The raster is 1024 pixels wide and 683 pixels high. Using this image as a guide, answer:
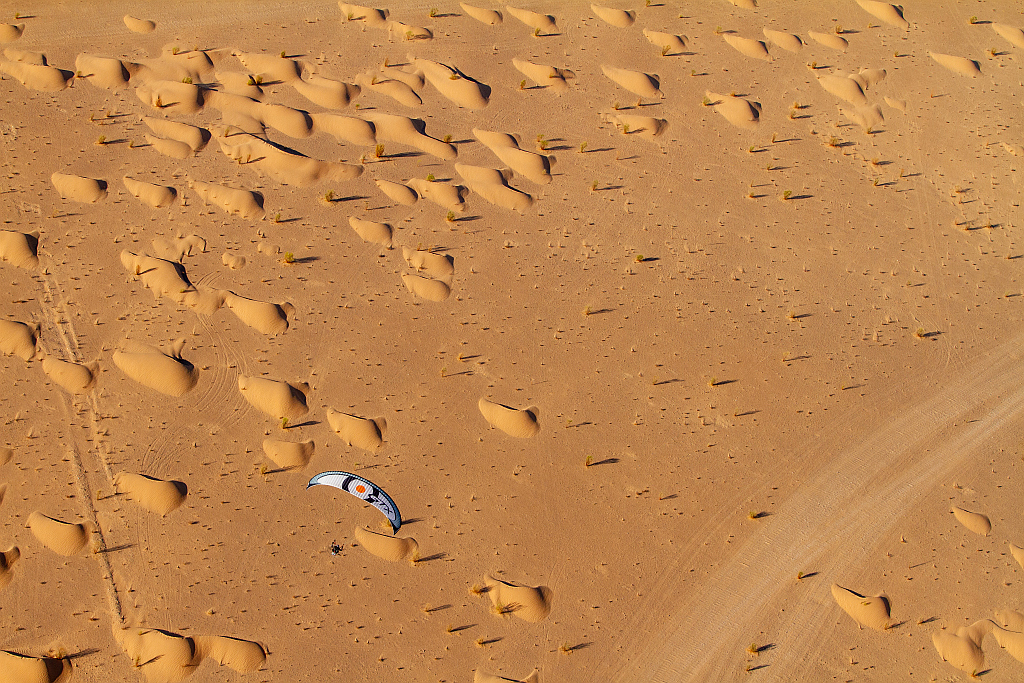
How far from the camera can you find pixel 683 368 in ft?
55.6

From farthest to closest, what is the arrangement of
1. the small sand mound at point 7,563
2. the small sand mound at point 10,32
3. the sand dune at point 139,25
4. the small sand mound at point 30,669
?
the sand dune at point 139,25
the small sand mound at point 10,32
the small sand mound at point 7,563
the small sand mound at point 30,669

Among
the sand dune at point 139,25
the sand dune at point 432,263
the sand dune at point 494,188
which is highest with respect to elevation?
the sand dune at point 139,25

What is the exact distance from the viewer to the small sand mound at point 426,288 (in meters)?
17.2

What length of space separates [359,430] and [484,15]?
12.1 metres

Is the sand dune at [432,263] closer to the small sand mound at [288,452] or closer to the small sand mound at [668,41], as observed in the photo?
the small sand mound at [288,452]

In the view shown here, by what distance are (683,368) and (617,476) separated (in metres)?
2.93

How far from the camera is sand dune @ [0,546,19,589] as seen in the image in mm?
14242

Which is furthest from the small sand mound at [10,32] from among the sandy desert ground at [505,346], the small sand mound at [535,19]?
the small sand mound at [535,19]

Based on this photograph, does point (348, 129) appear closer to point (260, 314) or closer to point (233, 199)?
point (233, 199)

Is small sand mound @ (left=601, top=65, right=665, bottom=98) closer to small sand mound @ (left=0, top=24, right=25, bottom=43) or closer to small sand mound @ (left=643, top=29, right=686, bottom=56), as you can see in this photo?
small sand mound @ (left=643, top=29, right=686, bottom=56)

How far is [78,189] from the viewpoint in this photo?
1752cm

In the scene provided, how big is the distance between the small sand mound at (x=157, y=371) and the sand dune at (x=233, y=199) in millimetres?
3779

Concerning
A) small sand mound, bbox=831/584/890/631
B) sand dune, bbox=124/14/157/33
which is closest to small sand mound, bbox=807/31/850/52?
A: small sand mound, bbox=831/584/890/631

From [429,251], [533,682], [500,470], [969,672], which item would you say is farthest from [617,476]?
[969,672]
